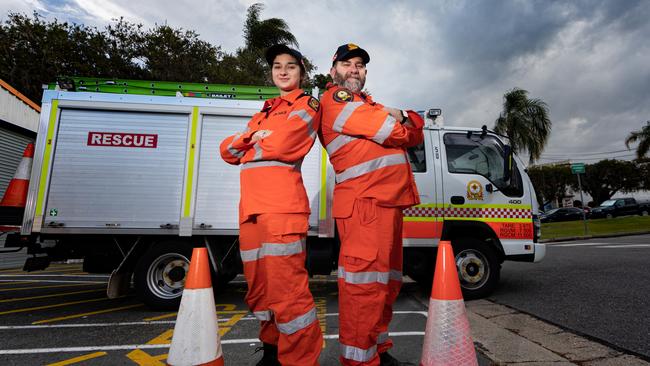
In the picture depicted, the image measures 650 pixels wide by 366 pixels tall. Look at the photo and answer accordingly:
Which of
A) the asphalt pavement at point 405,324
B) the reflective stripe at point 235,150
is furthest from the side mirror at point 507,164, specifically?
the reflective stripe at point 235,150

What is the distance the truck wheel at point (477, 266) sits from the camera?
14.3ft

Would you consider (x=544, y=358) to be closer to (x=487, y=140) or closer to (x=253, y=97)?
(x=487, y=140)

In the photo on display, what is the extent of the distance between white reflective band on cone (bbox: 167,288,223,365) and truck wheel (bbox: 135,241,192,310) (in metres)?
2.55

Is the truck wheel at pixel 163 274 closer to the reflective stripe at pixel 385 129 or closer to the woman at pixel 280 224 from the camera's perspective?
the woman at pixel 280 224

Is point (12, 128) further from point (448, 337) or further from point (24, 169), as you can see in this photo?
point (448, 337)

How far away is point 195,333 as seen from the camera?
1574 millimetres

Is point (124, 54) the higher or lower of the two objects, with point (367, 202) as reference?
higher

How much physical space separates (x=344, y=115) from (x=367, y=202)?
0.51m

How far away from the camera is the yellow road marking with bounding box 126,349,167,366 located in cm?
241

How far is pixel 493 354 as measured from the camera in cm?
242

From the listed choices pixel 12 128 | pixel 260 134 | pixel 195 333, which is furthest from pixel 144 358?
pixel 12 128

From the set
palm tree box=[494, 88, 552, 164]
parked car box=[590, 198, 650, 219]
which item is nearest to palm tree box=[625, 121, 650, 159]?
parked car box=[590, 198, 650, 219]

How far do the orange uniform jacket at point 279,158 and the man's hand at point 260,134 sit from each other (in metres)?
0.02

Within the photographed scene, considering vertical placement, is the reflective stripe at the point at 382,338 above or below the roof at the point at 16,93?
below
